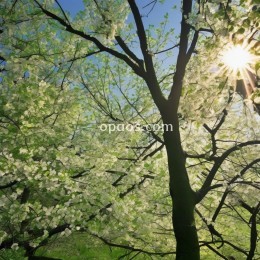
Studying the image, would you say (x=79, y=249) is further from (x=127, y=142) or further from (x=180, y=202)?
(x=180, y=202)

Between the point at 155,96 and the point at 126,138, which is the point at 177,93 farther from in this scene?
the point at 126,138

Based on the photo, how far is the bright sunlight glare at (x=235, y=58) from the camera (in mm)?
5884

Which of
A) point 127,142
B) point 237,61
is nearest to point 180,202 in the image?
point 237,61

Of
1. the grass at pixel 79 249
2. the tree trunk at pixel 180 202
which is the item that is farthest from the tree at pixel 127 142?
the grass at pixel 79 249

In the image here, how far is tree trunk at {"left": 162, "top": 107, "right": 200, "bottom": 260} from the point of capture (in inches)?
238

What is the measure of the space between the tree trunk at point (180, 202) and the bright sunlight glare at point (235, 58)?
4.96 ft

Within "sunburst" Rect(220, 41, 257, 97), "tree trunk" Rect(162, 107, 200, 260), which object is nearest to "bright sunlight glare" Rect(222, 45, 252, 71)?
"sunburst" Rect(220, 41, 257, 97)

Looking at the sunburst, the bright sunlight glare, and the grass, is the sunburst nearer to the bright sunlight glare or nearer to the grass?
the bright sunlight glare

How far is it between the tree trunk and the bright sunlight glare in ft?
4.96

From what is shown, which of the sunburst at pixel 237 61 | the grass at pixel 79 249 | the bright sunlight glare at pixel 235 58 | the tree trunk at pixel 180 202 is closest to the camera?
the sunburst at pixel 237 61

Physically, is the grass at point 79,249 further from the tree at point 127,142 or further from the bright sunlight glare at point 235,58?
the bright sunlight glare at point 235,58

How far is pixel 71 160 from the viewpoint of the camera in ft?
28.0

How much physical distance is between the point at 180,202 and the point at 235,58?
2.98 m

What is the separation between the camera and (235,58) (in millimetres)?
6336
